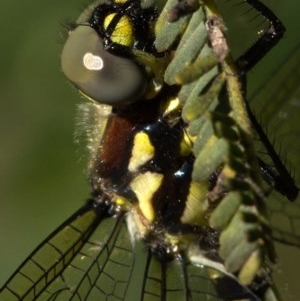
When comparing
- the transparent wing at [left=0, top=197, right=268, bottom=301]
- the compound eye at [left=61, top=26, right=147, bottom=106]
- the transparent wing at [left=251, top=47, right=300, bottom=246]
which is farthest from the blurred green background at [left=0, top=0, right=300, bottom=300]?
the compound eye at [left=61, top=26, right=147, bottom=106]

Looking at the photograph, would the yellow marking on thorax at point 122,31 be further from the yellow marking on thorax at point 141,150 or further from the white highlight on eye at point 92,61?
the yellow marking on thorax at point 141,150

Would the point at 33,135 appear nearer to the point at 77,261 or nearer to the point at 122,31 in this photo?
the point at 77,261

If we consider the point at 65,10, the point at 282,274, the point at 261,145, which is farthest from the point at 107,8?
the point at 65,10

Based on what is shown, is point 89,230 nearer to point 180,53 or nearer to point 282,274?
point 282,274

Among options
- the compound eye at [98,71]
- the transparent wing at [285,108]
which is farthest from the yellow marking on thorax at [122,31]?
the transparent wing at [285,108]

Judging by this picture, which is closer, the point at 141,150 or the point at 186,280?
the point at 141,150

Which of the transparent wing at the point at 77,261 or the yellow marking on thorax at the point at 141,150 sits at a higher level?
the yellow marking on thorax at the point at 141,150

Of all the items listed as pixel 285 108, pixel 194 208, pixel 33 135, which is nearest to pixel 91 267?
pixel 194 208
